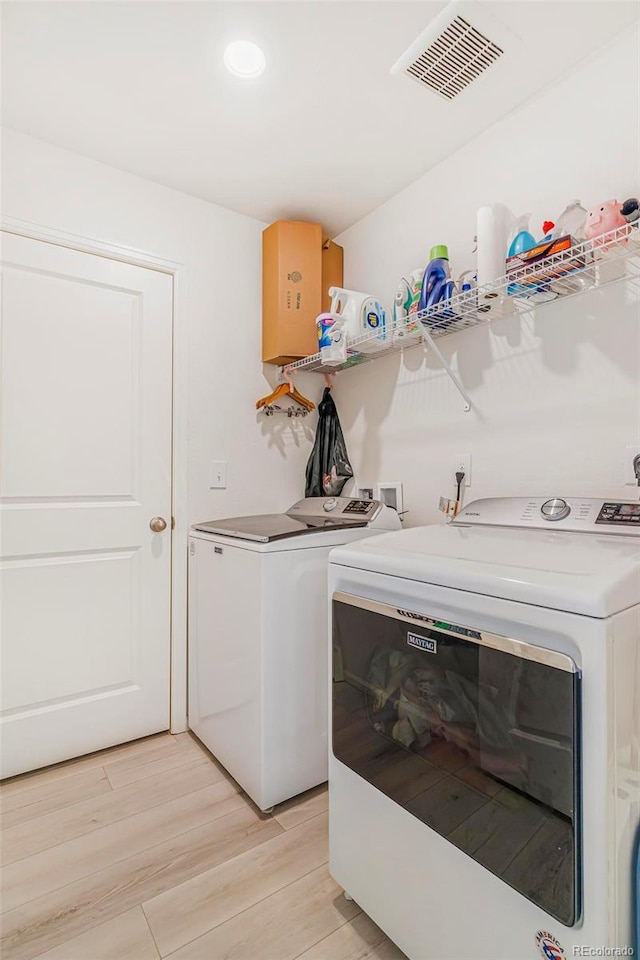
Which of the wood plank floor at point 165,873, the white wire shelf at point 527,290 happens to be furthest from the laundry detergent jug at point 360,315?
the wood plank floor at point 165,873

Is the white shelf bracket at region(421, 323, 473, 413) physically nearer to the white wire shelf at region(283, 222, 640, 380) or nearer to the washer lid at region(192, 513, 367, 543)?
the white wire shelf at region(283, 222, 640, 380)

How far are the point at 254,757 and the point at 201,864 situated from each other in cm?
30

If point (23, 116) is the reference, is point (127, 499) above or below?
below

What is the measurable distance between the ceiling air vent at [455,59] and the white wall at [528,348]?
4.5 inches

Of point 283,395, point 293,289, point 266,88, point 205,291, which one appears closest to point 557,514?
point 283,395

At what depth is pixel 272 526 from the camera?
1729 mm

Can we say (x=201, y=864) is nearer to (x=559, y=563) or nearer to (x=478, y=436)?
(x=559, y=563)

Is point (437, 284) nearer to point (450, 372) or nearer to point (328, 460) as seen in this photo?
point (450, 372)

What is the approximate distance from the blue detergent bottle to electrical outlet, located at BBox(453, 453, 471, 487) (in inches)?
19.4

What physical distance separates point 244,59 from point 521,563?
5.48 ft

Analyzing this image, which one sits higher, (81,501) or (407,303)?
(407,303)

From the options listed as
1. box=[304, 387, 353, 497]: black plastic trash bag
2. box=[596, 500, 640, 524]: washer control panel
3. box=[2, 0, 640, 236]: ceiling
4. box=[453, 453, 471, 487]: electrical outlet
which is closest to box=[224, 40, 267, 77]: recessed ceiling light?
box=[2, 0, 640, 236]: ceiling

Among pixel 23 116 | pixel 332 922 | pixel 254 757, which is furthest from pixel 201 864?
pixel 23 116

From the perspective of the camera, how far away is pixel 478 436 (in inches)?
68.9
